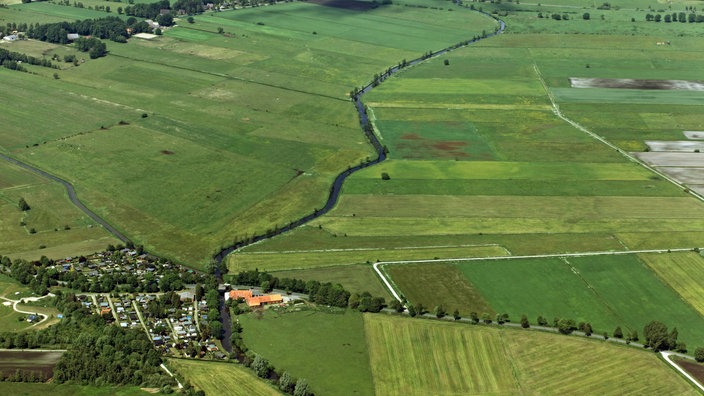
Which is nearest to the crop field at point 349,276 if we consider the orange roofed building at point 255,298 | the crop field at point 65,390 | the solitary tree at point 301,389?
the orange roofed building at point 255,298

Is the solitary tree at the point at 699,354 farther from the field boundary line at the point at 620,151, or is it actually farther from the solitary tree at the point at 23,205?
the solitary tree at the point at 23,205

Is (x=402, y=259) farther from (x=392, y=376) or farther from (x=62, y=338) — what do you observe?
(x=62, y=338)

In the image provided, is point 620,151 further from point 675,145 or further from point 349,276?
point 349,276

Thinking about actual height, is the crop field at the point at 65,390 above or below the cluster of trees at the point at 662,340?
below

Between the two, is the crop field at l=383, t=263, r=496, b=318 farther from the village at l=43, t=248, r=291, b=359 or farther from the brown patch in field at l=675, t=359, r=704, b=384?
the brown patch in field at l=675, t=359, r=704, b=384

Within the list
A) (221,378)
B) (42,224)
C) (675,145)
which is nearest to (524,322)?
(221,378)

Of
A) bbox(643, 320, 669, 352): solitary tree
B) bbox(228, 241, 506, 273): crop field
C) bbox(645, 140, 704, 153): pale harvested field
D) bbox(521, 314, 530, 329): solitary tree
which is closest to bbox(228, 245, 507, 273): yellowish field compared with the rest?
bbox(228, 241, 506, 273): crop field
